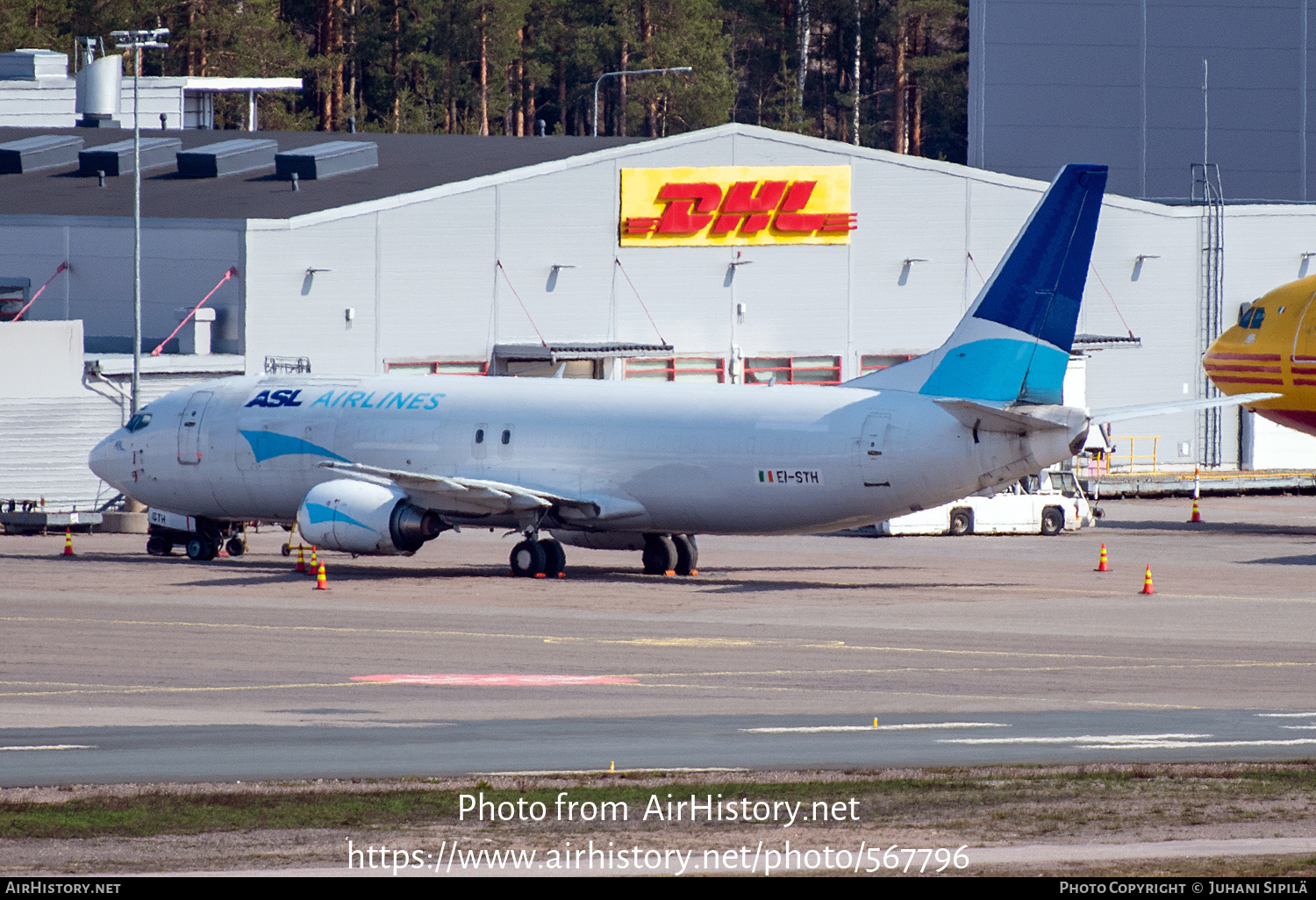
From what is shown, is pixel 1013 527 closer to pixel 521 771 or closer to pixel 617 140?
pixel 617 140

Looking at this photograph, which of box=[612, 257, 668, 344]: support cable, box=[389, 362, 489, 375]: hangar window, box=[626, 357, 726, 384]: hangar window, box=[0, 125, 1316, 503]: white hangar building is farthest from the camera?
box=[626, 357, 726, 384]: hangar window

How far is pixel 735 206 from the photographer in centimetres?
7156

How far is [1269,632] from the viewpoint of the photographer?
33.8 m

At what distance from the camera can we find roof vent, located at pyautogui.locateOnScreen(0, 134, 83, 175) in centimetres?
7450

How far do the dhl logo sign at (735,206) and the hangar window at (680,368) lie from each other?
410cm

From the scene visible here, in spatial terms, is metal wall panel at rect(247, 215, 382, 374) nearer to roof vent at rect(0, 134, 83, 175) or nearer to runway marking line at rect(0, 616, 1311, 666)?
roof vent at rect(0, 134, 83, 175)

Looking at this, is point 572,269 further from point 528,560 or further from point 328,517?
point 328,517

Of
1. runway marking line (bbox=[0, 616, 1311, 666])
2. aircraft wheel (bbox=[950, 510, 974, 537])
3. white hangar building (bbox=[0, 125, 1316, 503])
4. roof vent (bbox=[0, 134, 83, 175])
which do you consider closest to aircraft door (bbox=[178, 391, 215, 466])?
white hangar building (bbox=[0, 125, 1316, 503])

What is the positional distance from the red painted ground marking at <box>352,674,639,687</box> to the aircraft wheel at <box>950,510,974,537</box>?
98.1 ft

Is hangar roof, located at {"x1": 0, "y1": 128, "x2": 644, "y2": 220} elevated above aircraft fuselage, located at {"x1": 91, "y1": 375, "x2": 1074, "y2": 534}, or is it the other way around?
hangar roof, located at {"x1": 0, "y1": 128, "x2": 644, "y2": 220}

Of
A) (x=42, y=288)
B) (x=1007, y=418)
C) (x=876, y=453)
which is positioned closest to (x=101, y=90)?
(x=42, y=288)

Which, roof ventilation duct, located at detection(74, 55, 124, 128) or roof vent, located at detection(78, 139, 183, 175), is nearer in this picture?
roof vent, located at detection(78, 139, 183, 175)

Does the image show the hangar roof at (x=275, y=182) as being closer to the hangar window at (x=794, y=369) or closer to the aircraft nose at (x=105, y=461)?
the hangar window at (x=794, y=369)

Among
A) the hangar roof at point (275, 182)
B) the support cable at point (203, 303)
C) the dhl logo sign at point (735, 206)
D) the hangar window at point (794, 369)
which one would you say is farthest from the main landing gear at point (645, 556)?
the hangar window at point (794, 369)
